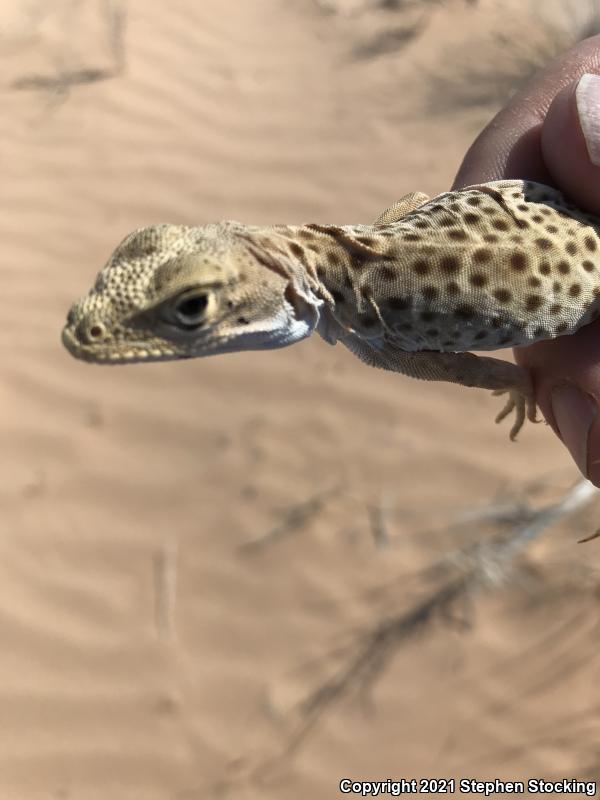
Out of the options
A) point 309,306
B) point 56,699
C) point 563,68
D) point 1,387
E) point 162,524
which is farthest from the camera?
point 1,387

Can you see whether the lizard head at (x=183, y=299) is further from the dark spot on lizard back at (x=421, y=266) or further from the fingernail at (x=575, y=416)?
the fingernail at (x=575, y=416)

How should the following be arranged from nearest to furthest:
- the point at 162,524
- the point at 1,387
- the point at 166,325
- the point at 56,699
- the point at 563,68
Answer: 1. the point at 166,325
2. the point at 563,68
3. the point at 56,699
4. the point at 162,524
5. the point at 1,387

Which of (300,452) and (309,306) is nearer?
(309,306)

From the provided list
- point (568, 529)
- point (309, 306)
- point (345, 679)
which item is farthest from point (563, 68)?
point (345, 679)

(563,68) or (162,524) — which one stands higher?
(563,68)

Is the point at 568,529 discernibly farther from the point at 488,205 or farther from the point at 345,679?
the point at 488,205

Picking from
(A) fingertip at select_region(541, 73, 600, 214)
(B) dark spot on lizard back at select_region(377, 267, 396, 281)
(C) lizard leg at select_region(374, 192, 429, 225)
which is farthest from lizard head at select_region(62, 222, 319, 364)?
(A) fingertip at select_region(541, 73, 600, 214)

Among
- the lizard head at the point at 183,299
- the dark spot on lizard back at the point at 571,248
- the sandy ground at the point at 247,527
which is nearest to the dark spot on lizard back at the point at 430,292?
the lizard head at the point at 183,299

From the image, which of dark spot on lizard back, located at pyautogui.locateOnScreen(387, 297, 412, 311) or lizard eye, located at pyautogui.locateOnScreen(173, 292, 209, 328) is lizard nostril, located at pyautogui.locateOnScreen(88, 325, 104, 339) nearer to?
lizard eye, located at pyautogui.locateOnScreen(173, 292, 209, 328)
